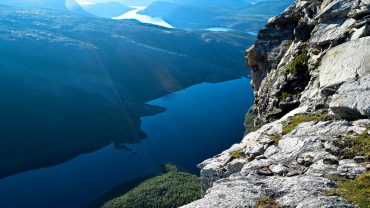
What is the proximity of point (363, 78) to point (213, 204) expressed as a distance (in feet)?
48.2

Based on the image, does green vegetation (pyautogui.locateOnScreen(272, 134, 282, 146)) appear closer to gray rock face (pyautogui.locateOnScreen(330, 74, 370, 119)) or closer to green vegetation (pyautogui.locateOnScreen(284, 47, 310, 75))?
gray rock face (pyautogui.locateOnScreen(330, 74, 370, 119))

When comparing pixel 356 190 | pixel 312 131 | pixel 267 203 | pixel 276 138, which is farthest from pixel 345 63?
pixel 267 203

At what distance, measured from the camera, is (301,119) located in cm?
2877

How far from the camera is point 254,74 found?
5884 cm

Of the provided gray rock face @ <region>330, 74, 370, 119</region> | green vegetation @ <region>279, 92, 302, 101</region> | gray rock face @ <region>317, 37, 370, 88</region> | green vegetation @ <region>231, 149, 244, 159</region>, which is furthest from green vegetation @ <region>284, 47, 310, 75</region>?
green vegetation @ <region>231, 149, 244, 159</region>

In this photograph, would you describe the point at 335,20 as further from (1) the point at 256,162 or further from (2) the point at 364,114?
(1) the point at 256,162

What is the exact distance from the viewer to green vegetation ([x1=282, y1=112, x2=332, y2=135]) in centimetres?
2698

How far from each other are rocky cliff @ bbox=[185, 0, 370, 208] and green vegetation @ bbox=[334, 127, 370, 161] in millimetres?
51

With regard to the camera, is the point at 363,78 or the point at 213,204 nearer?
the point at 213,204

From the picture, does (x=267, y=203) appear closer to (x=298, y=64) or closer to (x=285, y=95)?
(x=285, y=95)

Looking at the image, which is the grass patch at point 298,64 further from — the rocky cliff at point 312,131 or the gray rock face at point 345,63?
the gray rock face at point 345,63

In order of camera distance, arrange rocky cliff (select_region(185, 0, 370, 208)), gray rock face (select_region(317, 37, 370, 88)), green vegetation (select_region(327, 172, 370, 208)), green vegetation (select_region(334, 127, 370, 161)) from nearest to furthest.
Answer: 1. green vegetation (select_region(327, 172, 370, 208))
2. rocky cliff (select_region(185, 0, 370, 208))
3. green vegetation (select_region(334, 127, 370, 161))
4. gray rock face (select_region(317, 37, 370, 88))

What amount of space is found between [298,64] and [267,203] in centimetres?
2445

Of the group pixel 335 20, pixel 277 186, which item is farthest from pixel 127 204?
pixel 277 186
